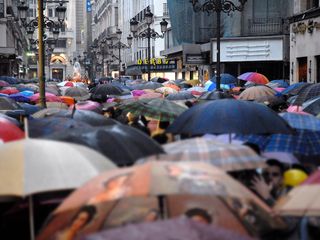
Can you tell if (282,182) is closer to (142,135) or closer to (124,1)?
(142,135)

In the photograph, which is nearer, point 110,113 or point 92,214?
point 92,214

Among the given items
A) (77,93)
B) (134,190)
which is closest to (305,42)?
(77,93)

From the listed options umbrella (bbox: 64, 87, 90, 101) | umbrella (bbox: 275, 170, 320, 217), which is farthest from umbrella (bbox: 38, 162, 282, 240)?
umbrella (bbox: 64, 87, 90, 101)

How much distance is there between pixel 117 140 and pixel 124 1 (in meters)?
88.6

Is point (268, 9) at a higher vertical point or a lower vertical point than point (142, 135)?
higher

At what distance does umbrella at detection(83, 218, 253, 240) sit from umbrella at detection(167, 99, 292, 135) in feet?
14.1

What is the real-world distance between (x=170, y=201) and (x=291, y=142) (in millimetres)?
3731

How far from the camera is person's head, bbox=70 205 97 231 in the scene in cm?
458

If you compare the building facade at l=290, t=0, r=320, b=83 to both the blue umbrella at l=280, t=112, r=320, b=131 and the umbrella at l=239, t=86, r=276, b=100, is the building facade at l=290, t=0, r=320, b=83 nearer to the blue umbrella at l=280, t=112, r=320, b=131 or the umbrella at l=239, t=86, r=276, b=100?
the umbrella at l=239, t=86, r=276, b=100

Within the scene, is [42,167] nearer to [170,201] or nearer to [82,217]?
[82,217]

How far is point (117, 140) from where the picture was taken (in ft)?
22.3

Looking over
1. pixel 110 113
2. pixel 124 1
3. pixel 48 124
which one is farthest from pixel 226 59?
pixel 124 1

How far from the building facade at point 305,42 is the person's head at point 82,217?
88.9 ft

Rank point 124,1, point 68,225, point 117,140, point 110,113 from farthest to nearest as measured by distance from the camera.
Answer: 1. point 124,1
2. point 110,113
3. point 117,140
4. point 68,225
